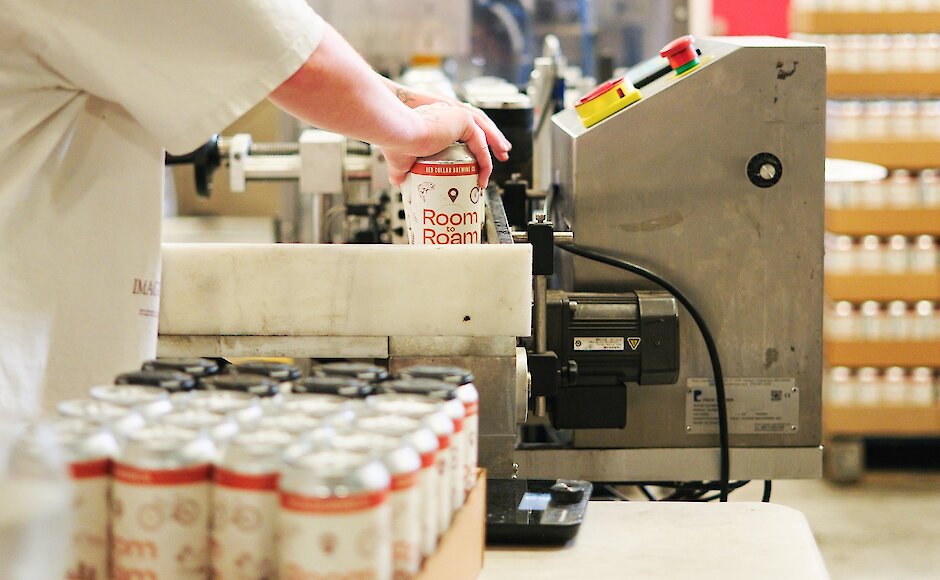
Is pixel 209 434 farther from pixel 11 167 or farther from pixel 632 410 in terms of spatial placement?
pixel 632 410

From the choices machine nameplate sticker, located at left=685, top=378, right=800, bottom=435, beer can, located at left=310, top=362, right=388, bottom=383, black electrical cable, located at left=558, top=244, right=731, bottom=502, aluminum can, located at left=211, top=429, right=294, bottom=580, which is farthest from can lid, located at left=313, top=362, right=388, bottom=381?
machine nameplate sticker, located at left=685, top=378, right=800, bottom=435

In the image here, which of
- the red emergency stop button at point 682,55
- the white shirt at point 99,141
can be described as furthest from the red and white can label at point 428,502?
the red emergency stop button at point 682,55

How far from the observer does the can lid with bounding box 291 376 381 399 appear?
95 cm

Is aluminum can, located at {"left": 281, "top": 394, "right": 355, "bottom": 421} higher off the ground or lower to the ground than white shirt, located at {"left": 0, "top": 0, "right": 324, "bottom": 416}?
lower

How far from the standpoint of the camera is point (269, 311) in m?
1.43

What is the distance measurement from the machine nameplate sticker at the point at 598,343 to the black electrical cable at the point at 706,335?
5.1 inches

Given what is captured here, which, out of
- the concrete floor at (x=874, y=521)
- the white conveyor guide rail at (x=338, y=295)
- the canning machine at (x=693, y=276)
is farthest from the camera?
the concrete floor at (x=874, y=521)

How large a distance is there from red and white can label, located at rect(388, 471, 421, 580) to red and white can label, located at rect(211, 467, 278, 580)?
8 centimetres

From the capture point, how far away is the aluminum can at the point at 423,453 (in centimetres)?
83

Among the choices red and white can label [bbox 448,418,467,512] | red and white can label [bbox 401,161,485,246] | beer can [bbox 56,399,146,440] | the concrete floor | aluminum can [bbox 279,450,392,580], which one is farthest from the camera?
the concrete floor

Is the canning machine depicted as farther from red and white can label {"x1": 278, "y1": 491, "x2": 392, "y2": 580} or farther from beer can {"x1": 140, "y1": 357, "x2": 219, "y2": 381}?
red and white can label {"x1": 278, "y1": 491, "x2": 392, "y2": 580}

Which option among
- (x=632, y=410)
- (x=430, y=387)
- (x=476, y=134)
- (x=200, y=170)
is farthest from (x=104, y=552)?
(x=200, y=170)

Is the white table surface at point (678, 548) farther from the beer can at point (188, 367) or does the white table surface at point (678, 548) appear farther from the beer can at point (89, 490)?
the beer can at point (89, 490)

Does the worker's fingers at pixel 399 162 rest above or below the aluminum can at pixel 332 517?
above
